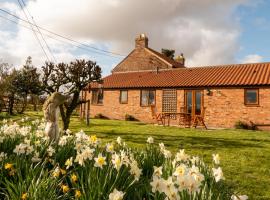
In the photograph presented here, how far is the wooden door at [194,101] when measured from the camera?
21.8 m

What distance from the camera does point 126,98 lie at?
86.1 feet

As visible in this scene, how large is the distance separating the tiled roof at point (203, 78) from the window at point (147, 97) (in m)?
0.59

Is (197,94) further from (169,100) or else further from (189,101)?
(169,100)

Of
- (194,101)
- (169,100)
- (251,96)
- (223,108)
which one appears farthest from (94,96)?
(251,96)

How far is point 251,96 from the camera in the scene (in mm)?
19891

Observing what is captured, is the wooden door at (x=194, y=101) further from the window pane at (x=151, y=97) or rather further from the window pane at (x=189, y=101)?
the window pane at (x=151, y=97)

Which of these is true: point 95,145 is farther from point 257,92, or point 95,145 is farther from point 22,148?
point 257,92

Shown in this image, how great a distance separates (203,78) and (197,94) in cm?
162

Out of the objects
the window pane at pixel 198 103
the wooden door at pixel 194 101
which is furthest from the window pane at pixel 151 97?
the window pane at pixel 198 103

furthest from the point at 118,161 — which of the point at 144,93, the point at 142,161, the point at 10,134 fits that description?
the point at 144,93

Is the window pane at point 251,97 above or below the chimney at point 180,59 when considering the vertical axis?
below

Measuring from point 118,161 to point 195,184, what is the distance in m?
0.93

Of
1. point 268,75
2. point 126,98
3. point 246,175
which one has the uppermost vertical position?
point 268,75

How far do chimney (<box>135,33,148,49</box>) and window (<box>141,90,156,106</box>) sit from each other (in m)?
10.4
